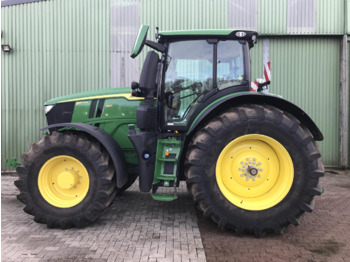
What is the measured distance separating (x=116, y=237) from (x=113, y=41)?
5.61m

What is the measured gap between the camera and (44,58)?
805 cm

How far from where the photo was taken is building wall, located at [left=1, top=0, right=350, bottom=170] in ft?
26.1

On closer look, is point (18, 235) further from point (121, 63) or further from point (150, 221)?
point (121, 63)

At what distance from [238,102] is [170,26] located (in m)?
4.83

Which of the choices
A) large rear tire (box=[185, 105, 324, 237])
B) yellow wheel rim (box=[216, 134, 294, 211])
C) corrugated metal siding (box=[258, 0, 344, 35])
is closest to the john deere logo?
large rear tire (box=[185, 105, 324, 237])

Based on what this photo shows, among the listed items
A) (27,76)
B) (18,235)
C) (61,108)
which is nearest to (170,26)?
(27,76)

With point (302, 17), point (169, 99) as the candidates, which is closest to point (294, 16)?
point (302, 17)

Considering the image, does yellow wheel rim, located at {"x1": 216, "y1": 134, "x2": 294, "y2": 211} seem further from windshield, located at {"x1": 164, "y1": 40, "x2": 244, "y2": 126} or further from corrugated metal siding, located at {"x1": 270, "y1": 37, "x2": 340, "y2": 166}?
corrugated metal siding, located at {"x1": 270, "y1": 37, "x2": 340, "y2": 166}

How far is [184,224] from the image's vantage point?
4.11 meters

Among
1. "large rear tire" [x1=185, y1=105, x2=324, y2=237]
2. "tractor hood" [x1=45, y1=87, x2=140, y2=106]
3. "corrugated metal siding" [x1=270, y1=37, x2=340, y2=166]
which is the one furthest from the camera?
"corrugated metal siding" [x1=270, y1=37, x2=340, y2=166]

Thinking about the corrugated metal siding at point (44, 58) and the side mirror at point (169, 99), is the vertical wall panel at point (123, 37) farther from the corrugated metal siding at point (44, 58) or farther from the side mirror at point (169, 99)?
the side mirror at point (169, 99)

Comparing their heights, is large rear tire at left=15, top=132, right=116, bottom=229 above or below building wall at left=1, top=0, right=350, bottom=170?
below

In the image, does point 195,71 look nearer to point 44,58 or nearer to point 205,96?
point 205,96

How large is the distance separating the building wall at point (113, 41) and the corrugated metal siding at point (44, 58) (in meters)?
0.02
